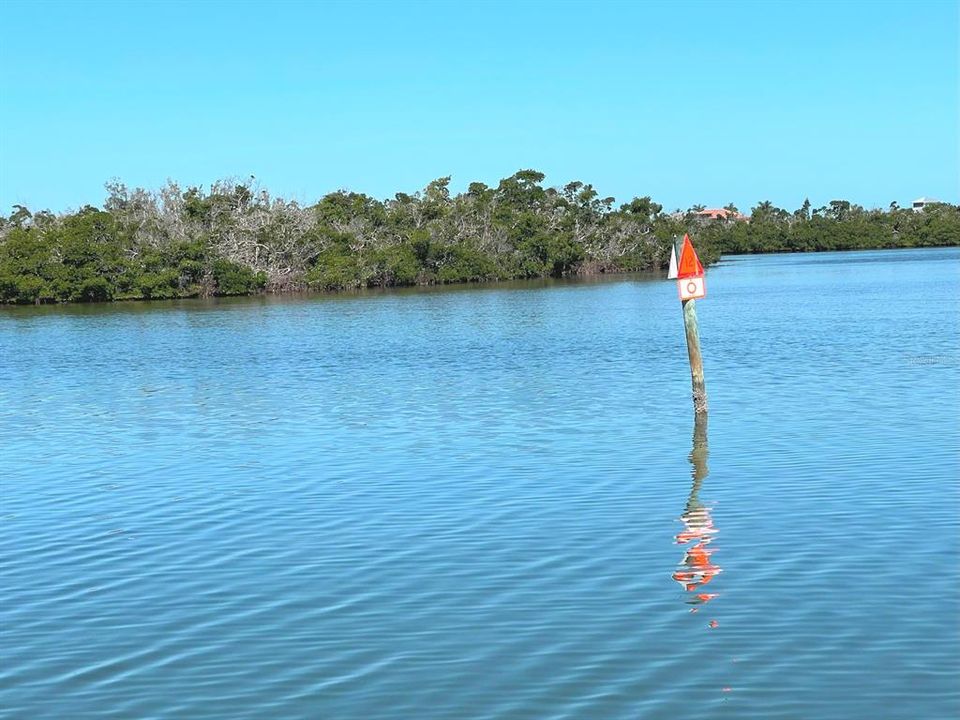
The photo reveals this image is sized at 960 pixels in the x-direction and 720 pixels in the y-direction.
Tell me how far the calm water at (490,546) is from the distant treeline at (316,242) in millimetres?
47958

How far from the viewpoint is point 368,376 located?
26766mm

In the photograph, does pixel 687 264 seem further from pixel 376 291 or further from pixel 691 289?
pixel 376 291

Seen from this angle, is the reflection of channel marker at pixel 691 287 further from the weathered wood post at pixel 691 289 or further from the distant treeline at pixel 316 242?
the distant treeline at pixel 316 242

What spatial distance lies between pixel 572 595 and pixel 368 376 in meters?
17.9

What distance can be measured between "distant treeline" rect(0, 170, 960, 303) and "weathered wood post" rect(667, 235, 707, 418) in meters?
57.2

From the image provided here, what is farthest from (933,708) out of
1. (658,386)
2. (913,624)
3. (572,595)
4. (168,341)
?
(168,341)

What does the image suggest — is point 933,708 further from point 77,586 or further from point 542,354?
point 542,354

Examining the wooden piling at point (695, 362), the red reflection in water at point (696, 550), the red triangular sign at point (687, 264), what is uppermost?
the red triangular sign at point (687, 264)

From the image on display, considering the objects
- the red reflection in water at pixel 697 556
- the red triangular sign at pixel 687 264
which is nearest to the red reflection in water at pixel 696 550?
the red reflection in water at pixel 697 556

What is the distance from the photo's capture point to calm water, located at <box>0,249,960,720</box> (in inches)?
292

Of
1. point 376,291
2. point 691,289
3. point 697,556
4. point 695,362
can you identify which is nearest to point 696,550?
point 697,556

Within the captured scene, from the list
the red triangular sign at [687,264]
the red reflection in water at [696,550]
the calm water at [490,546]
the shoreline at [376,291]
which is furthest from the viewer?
the shoreline at [376,291]

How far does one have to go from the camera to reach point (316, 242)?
80.7 meters

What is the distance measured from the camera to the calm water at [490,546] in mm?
7418
